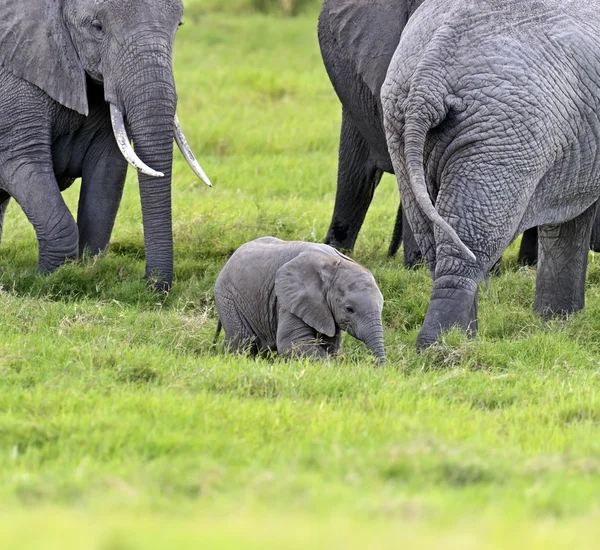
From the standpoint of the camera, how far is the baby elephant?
6023 mm

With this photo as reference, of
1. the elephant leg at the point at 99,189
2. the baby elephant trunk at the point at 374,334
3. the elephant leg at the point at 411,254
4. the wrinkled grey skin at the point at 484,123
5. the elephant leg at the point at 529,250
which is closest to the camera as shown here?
the baby elephant trunk at the point at 374,334

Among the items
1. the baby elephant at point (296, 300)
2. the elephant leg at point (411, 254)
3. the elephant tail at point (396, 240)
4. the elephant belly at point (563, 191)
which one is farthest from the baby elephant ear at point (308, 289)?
the elephant tail at point (396, 240)

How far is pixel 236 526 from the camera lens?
3.47 m

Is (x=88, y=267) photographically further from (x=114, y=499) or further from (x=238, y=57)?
(x=238, y=57)

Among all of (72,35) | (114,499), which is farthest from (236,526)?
(72,35)

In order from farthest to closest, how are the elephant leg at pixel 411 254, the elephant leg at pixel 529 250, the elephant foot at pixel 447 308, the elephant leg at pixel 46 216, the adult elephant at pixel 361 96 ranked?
1. the elephant leg at pixel 529 250
2. the elephant leg at pixel 411 254
3. the adult elephant at pixel 361 96
4. the elephant leg at pixel 46 216
5. the elephant foot at pixel 447 308

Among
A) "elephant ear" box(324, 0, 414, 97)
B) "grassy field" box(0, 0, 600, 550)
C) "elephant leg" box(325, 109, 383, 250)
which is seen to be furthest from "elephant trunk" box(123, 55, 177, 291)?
"elephant leg" box(325, 109, 383, 250)

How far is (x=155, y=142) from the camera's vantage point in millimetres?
7844

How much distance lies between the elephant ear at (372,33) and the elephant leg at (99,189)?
5.64ft

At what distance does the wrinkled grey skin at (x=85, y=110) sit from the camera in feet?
25.5

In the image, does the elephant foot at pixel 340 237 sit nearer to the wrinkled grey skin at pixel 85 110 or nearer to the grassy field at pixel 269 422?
the grassy field at pixel 269 422

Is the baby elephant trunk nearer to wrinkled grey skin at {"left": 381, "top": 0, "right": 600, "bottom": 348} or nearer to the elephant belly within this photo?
wrinkled grey skin at {"left": 381, "top": 0, "right": 600, "bottom": 348}

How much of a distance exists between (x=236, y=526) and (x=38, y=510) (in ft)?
2.18

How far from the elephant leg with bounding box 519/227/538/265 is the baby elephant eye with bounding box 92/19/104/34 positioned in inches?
137
